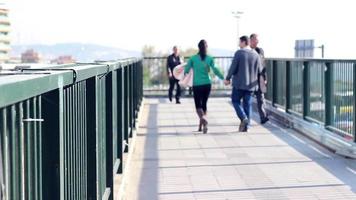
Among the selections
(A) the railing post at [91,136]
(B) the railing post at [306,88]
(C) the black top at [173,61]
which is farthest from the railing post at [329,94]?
(C) the black top at [173,61]

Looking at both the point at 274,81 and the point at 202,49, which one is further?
the point at 274,81

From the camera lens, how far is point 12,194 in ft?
8.16

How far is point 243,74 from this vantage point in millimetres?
13469

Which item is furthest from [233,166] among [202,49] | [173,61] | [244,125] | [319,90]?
[173,61]

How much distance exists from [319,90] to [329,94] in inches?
30.6

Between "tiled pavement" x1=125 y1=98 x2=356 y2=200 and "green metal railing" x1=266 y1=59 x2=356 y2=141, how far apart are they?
18.9 inches

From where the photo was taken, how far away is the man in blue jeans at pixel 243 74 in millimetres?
13445

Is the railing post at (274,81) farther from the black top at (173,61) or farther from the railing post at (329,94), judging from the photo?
the black top at (173,61)

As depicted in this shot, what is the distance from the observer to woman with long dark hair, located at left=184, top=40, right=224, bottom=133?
13555 mm

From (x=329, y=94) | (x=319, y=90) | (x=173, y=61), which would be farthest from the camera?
(x=173, y=61)

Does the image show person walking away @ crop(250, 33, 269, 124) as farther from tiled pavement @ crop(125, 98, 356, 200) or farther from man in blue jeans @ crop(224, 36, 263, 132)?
man in blue jeans @ crop(224, 36, 263, 132)

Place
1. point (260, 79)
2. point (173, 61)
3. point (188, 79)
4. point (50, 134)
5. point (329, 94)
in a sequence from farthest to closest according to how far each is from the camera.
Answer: point (173, 61) < point (260, 79) < point (188, 79) < point (329, 94) < point (50, 134)

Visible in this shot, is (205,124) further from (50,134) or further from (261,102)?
(50,134)

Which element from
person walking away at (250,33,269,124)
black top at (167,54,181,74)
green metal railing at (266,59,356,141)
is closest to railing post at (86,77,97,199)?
green metal railing at (266,59,356,141)
